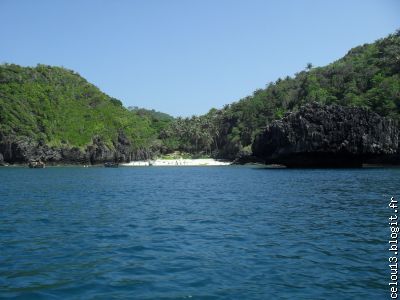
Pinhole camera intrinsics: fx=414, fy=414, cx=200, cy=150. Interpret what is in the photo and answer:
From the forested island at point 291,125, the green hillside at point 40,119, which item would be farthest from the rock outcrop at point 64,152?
the green hillside at point 40,119

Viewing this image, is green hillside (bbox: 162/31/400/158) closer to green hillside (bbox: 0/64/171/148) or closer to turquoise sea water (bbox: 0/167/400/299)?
green hillside (bbox: 0/64/171/148)

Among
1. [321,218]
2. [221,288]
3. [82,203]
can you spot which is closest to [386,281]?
Result: [221,288]

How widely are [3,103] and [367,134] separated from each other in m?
143

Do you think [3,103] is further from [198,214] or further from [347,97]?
[198,214]

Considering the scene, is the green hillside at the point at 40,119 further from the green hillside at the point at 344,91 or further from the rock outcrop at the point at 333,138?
the rock outcrop at the point at 333,138

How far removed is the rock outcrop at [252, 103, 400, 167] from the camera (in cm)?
9931

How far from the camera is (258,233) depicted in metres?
20.8

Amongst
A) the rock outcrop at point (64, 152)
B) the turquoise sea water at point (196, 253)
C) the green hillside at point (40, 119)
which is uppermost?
the green hillside at point (40, 119)

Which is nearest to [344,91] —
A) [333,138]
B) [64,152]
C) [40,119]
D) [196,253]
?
[333,138]

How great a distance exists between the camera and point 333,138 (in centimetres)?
10019

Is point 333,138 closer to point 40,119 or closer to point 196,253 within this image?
point 196,253

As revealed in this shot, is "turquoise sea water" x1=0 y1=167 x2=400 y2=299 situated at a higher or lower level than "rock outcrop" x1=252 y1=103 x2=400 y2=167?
lower

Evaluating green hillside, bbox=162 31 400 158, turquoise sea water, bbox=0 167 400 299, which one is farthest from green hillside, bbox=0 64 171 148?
turquoise sea water, bbox=0 167 400 299

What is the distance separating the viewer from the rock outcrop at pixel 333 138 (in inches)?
3910
